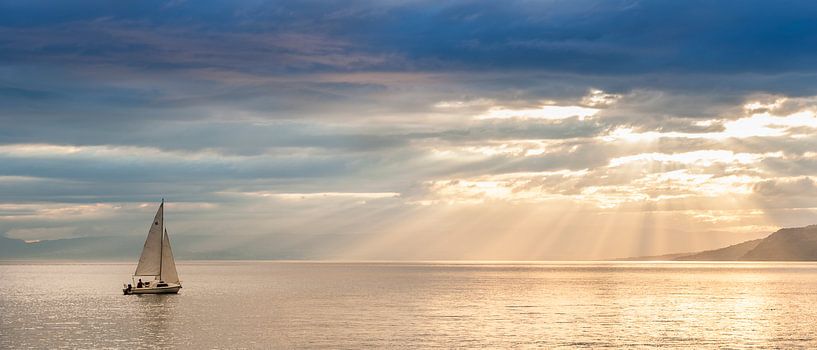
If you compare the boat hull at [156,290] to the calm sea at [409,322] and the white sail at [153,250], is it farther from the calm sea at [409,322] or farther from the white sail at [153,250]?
the white sail at [153,250]

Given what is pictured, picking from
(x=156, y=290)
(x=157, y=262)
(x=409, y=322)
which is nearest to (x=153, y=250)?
(x=157, y=262)

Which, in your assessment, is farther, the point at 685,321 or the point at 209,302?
the point at 209,302

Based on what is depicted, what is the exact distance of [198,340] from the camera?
3888 inches

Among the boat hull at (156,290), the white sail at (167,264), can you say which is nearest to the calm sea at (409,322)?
the boat hull at (156,290)

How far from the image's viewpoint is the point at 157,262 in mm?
172500

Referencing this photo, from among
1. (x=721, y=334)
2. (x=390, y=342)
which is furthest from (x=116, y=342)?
(x=721, y=334)

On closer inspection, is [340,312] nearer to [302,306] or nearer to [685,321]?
[302,306]

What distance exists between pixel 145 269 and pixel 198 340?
250 ft

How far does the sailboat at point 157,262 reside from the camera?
166750mm

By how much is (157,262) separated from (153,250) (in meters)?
4.46

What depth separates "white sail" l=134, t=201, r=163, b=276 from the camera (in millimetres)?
166500

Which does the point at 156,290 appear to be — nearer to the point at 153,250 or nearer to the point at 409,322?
the point at 153,250

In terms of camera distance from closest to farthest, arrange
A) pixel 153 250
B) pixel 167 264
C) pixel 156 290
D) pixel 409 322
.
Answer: pixel 409 322
pixel 153 250
pixel 167 264
pixel 156 290

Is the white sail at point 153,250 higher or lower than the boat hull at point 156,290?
higher
